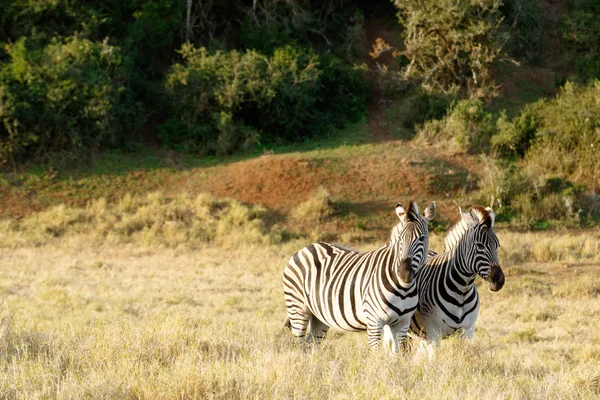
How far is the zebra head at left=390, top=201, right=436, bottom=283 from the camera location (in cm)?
764

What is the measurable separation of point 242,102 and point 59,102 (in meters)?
5.13

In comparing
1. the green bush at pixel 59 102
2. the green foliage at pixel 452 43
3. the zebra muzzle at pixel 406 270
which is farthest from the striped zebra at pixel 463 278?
the green foliage at pixel 452 43

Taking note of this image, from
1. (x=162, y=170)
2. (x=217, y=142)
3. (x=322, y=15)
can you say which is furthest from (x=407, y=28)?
(x=162, y=170)

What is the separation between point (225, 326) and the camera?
28.6 ft

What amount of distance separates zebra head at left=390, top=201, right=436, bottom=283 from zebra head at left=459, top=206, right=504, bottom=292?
0.61 m

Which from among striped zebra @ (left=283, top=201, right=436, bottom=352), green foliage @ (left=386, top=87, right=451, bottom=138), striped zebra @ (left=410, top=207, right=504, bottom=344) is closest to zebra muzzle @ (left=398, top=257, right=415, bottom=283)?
striped zebra @ (left=283, top=201, right=436, bottom=352)

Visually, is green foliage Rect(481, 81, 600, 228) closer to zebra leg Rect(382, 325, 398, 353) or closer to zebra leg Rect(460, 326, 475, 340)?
zebra leg Rect(460, 326, 475, 340)

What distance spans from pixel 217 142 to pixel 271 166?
2.62 m

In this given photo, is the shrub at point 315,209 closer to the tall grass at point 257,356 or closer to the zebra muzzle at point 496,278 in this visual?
the tall grass at point 257,356

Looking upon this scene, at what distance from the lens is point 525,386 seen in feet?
21.4

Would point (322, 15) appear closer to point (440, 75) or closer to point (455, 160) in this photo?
point (440, 75)

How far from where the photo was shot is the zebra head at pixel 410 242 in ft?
25.1

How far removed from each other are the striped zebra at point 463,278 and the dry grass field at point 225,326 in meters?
0.29

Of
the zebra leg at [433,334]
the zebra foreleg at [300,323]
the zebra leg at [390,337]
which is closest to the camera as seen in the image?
the zebra leg at [390,337]
